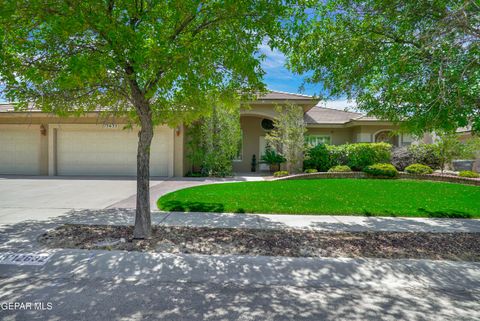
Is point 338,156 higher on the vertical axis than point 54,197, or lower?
higher

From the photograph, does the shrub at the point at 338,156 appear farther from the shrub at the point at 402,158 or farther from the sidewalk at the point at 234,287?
the sidewalk at the point at 234,287

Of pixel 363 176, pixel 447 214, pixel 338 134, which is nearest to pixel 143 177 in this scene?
pixel 447 214

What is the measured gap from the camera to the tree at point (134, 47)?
157 inches

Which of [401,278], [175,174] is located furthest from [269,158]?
[401,278]

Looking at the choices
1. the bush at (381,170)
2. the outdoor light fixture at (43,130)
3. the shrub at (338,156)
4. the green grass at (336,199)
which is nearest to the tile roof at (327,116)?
the shrub at (338,156)

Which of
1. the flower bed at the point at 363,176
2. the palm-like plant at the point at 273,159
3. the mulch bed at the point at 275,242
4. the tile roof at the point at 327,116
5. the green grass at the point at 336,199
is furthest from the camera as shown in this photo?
the tile roof at the point at 327,116

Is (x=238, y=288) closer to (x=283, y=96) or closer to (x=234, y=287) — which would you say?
(x=234, y=287)

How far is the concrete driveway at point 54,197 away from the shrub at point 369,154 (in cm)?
1116

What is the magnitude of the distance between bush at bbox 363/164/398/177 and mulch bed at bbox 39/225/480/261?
7803 mm

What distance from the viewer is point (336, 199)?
865cm

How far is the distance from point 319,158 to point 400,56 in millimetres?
9872

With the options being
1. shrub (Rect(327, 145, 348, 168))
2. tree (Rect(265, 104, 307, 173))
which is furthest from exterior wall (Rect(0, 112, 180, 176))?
shrub (Rect(327, 145, 348, 168))

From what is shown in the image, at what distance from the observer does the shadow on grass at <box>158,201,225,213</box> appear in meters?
7.44

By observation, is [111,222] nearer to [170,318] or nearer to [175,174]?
[170,318]
